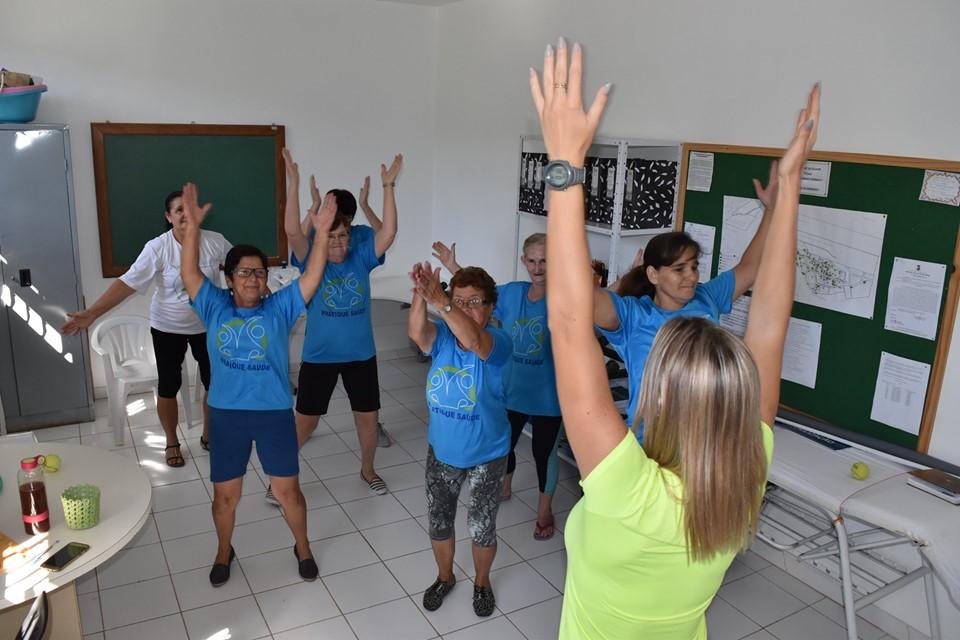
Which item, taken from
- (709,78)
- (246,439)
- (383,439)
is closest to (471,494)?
(246,439)

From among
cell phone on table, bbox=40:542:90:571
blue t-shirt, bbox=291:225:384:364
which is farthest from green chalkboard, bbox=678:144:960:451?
cell phone on table, bbox=40:542:90:571

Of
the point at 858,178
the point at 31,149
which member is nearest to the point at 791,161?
the point at 858,178

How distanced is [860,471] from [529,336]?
4.97ft

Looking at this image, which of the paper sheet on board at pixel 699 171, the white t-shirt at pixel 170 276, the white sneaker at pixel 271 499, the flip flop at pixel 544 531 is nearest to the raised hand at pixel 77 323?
the white t-shirt at pixel 170 276

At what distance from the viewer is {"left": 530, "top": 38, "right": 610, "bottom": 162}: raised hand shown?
3.71ft

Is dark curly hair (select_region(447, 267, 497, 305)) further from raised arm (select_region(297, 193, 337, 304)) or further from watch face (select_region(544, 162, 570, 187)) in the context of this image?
watch face (select_region(544, 162, 570, 187))

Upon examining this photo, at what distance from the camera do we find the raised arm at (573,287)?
115cm

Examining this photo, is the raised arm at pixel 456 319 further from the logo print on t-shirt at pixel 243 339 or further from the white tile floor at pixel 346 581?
the white tile floor at pixel 346 581

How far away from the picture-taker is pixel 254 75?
560 cm

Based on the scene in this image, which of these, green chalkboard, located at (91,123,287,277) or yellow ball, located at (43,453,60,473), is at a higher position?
green chalkboard, located at (91,123,287,277)

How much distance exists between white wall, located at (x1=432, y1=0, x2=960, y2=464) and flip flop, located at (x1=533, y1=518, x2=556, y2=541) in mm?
1798

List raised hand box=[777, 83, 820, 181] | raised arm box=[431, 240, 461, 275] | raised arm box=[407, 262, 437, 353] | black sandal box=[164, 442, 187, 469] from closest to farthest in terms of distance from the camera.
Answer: raised hand box=[777, 83, 820, 181] < raised arm box=[407, 262, 437, 353] < raised arm box=[431, 240, 461, 275] < black sandal box=[164, 442, 187, 469]

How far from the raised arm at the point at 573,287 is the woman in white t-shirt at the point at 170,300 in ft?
11.2

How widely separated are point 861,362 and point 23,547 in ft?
10.8
